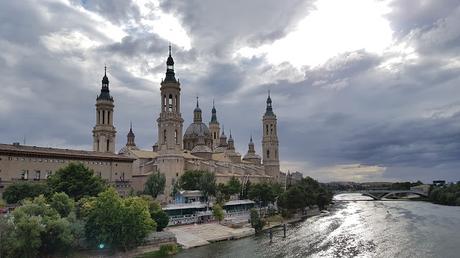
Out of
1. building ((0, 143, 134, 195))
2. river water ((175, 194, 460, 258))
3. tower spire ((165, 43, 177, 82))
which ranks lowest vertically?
river water ((175, 194, 460, 258))

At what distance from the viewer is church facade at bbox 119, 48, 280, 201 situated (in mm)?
97562

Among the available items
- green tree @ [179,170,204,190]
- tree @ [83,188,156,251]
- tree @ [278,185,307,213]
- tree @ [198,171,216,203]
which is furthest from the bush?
tree @ [278,185,307,213]

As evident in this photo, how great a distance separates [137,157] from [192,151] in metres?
21.7

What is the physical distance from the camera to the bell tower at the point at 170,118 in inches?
3824

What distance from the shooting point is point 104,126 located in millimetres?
104812

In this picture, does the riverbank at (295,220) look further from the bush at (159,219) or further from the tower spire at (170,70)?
the tower spire at (170,70)

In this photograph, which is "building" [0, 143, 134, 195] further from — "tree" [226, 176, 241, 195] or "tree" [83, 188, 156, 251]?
"tree" [83, 188, 156, 251]

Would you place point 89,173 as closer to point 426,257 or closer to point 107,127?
point 107,127

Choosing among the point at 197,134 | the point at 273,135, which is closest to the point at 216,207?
the point at 197,134

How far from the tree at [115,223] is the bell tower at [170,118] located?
4611 cm

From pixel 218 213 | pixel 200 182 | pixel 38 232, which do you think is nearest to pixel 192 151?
pixel 200 182

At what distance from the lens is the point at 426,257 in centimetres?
5316

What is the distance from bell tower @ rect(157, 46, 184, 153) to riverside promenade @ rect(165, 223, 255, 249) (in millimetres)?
28439

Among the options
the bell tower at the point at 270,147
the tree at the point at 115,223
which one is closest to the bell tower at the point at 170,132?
the tree at the point at 115,223
